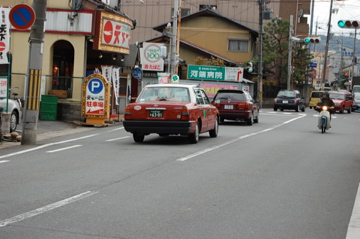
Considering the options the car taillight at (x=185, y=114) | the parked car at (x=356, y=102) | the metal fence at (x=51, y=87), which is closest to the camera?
the car taillight at (x=185, y=114)

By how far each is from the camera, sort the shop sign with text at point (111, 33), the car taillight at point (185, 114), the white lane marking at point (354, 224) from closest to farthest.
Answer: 1. the white lane marking at point (354, 224)
2. the car taillight at point (185, 114)
3. the shop sign with text at point (111, 33)

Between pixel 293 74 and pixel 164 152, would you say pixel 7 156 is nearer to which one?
pixel 164 152

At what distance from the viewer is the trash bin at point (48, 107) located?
23.8 meters

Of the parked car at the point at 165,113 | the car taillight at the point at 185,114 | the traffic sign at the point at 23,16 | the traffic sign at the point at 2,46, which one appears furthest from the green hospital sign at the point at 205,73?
the traffic sign at the point at 23,16

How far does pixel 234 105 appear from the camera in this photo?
2581cm

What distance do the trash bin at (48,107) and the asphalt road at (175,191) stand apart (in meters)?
8.40

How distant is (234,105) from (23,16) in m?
13.0

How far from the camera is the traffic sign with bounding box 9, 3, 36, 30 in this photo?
14586 millimetres

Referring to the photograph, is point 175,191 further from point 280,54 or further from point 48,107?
point 280,54

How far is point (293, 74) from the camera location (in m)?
62.9

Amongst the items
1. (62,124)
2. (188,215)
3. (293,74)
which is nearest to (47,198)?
(188,215)

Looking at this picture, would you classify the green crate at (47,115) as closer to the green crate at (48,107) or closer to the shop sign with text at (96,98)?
the green crate at (48,107)

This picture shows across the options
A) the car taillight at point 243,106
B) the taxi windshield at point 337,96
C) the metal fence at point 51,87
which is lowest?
the car taillight at point 243,106

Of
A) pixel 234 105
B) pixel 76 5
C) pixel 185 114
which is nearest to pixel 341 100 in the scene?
pixel 234 105
